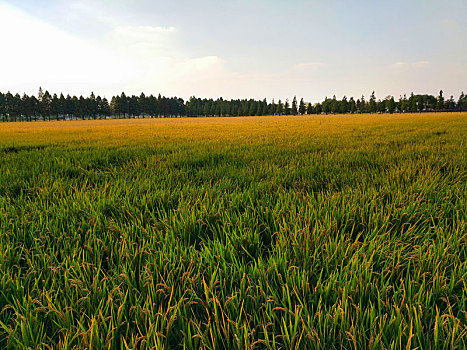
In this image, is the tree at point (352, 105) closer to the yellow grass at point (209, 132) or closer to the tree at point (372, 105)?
the tree at point (372, 105)

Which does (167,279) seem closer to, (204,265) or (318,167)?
(204,265)

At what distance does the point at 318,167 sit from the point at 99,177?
11.6 feet

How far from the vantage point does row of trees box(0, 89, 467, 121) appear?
332 ft

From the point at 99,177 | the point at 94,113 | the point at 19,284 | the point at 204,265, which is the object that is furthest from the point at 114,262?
the point at 94,113

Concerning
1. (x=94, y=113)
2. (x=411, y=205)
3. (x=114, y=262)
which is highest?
(x=94, y=113)

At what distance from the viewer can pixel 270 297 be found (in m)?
1.15

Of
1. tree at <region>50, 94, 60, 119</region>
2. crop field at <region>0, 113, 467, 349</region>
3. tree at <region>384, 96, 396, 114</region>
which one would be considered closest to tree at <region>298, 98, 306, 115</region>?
tree at <region>384, 96, 396, 114</region>

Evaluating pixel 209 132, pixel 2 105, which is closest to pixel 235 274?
pixel 209 132

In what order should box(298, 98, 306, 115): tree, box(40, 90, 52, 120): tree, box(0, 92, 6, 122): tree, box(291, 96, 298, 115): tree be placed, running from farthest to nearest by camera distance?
box(298, 98, 306, 115): tree, box(291, 96, 298, 115): tree, box(40, 90, 52, 120): tree, box(0, 92, 6, 122): tree

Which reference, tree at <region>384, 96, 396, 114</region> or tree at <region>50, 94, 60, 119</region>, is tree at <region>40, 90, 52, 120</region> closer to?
tree at <region>50, 94, 60, 119</region>

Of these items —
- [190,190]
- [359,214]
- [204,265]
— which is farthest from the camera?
[190,190]

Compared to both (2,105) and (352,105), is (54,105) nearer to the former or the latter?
(2,105)

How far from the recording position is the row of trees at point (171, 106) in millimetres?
101125

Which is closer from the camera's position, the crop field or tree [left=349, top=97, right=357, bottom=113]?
the crop field
